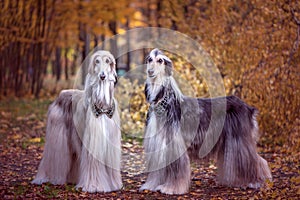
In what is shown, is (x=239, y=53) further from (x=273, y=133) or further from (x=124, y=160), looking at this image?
(x=124, y=160)

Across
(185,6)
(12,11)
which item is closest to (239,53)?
(185,6)

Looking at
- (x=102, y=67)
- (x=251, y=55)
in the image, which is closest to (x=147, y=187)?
(x=102, y=67)

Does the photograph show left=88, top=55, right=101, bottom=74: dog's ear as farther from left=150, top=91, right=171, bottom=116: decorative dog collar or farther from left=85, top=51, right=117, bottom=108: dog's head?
left=150, top=91, right=171, bottom=116: decorative dog collar

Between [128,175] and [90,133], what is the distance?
1435 millimetres

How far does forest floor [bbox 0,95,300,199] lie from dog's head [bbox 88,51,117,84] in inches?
48.1

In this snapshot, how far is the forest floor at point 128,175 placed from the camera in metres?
5.60

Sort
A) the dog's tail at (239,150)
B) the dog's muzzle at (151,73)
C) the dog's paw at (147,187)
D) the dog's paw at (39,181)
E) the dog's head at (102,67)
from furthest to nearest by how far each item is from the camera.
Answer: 1. the dog's paw at (39,181)
2. the dog's tail at (239,150)
3. the dog's paw at (147,187)
4. the dog's muzzle at (151,73)
5. the dog's head at (102,67)

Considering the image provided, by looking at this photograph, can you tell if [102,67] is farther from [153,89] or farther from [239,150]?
[239,150]

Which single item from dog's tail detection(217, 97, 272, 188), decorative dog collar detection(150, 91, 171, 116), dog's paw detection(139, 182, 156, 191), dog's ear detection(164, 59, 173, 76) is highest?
dog's ear detection(164, 59, 173, 76)

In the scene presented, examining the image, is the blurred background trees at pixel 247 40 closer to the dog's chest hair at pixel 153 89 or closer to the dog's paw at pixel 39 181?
the dog's chest hair at pixel 153 89

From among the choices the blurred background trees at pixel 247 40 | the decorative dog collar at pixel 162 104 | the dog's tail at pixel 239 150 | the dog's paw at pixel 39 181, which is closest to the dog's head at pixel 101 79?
the decorative dog collar at pixel 162 104

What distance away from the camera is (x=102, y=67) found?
18.0 feet

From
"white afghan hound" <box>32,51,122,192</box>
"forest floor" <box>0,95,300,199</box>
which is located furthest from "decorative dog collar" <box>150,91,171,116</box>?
"forest floor" <box>0,95,300,199</box>

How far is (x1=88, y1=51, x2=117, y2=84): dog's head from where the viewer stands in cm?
547
